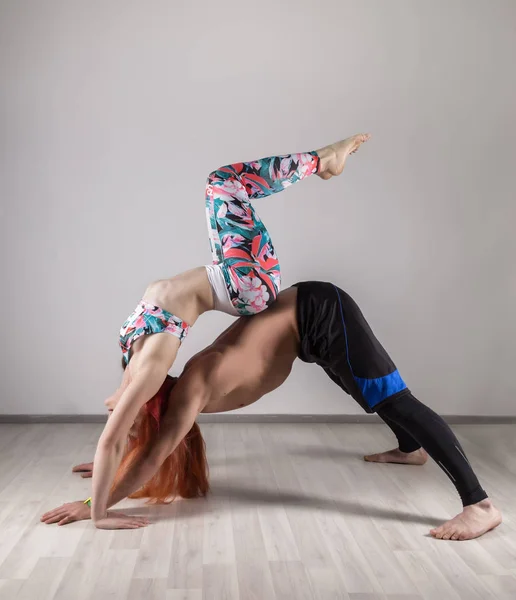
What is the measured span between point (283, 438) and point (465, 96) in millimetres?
2281

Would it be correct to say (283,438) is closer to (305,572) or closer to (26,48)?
(305,572)

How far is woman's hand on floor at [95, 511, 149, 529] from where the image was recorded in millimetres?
2689

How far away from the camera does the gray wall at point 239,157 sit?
4.48 metres

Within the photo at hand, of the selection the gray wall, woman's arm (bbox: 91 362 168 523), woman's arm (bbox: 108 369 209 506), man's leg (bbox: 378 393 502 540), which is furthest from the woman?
the gray wall

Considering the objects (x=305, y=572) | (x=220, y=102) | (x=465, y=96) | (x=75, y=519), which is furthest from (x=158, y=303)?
(x=465, y=96)

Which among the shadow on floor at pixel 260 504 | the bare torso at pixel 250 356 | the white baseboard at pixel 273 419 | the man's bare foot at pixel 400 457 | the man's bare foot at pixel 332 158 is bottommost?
the white baseboard at pixel 273 419

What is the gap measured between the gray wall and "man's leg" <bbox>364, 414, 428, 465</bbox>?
98 cm

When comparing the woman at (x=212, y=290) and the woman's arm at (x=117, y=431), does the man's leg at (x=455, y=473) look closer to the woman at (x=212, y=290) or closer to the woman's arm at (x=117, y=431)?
the woman at (x=212, y=290)

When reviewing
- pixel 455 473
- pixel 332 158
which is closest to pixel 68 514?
pixel 455 473

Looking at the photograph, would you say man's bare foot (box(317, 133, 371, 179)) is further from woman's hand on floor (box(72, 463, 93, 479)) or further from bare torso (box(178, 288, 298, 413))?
woman's hand on floor (box(72, 463, 93, 479))

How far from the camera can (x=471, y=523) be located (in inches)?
105

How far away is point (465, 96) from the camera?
4.60 meters

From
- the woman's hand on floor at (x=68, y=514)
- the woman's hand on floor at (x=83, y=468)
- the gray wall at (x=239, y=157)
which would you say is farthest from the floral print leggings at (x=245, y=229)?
the gray wall at (x=239, y=157)

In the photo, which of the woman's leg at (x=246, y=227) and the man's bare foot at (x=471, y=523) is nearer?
the man's bare foot at (x=471, y=523)
